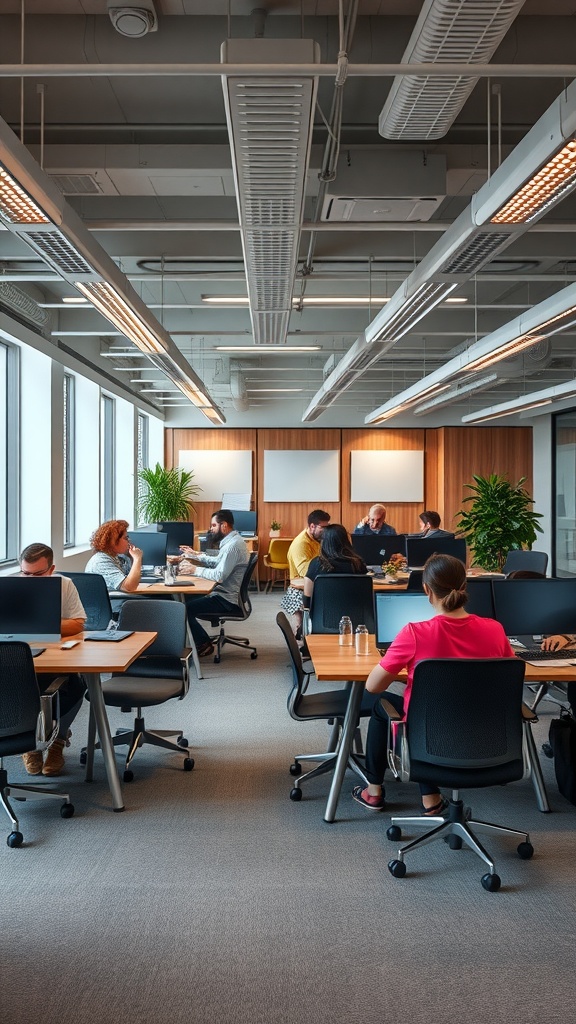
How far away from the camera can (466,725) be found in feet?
10.6

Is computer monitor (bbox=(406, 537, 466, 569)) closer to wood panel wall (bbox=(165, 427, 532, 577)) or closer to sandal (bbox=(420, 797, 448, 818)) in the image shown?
sandal (bbox=(420, 797, 448, 818))

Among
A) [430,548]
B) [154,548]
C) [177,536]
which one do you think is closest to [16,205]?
[154,548]

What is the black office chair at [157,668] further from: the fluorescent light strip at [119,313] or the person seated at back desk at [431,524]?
the person seated at back desk at [431,524]

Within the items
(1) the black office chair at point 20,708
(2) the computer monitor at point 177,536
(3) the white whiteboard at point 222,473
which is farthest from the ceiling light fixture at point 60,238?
(3) the white whiteboard at point 222,473

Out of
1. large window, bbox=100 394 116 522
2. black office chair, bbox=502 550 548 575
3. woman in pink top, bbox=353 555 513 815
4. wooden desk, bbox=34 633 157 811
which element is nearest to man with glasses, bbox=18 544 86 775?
wooden desk, bbox=34 633 157 811

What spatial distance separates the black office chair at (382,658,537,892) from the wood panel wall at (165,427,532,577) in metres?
11.9

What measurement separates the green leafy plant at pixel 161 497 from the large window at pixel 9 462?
5230 mm

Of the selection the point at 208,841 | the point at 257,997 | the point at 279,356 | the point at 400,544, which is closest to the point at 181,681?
the point at 208,841

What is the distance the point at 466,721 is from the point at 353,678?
74 centimetres

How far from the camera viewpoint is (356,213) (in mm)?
5168

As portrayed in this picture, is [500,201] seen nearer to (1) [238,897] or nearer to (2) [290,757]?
(1) [238,897]

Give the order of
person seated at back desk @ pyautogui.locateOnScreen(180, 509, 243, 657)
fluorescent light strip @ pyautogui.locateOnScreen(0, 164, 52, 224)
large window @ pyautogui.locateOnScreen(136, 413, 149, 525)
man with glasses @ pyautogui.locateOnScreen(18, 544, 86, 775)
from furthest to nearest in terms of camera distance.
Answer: large window @ pyautogui.locateOnScreen(136, 413, 149, 525), person seated at back desk @ pyautogui.locateOnScreen(180, 509, 243, 657), man with glasses @ pyautogui.locateOnScreen(18, 544, 86, 775), fluorescent light strip @ pyautogui.locateOnScreen(0, 164, 52, 224)

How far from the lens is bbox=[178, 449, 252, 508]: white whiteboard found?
15.2 m

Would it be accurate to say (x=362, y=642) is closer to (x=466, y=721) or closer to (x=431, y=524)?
(x=466, y=721)
